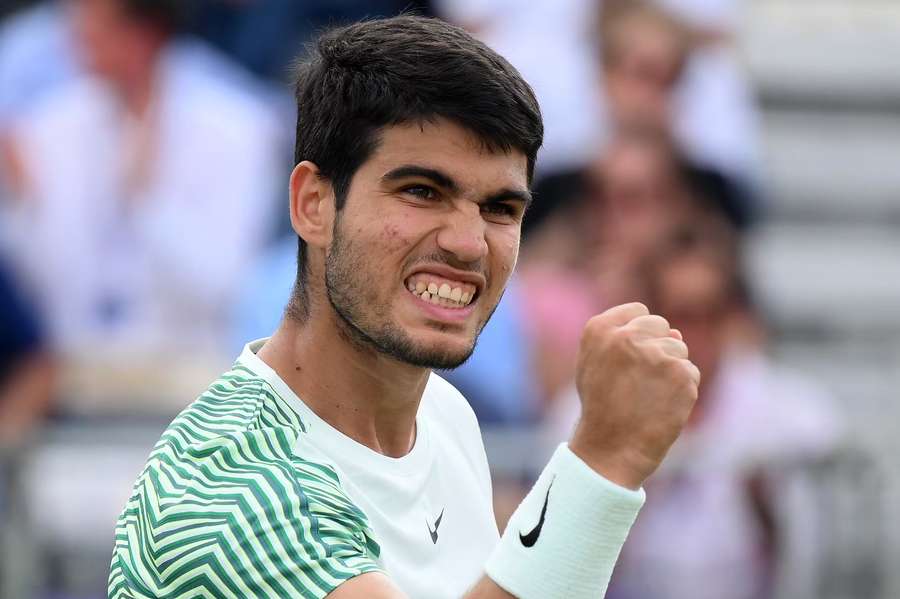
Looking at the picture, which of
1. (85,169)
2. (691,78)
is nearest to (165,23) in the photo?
(85,169)

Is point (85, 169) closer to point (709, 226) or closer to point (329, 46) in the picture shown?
point (709, 226)

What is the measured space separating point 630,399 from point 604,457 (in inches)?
4.0

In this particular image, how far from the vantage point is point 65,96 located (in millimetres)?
8453

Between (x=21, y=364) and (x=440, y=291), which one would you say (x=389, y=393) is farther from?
(x=21, y=364)

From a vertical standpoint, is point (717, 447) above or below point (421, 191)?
below

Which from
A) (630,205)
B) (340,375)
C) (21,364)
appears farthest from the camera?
(630,205)

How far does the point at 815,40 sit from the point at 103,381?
6610mm

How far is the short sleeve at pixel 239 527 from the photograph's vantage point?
2.49m

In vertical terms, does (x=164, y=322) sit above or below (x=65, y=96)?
below

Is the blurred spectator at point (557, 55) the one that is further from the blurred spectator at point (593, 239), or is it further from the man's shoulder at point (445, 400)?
the man's shoulder at point (445, 400)

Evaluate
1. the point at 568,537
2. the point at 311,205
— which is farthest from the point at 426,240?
the point at 568,537

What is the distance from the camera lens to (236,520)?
8.18ft

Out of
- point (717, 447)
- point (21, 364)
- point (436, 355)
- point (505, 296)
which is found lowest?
point (21, 364)

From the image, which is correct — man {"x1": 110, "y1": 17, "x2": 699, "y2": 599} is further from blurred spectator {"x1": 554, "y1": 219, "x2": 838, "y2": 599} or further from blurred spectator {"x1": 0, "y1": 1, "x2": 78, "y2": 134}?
blurred spectator {"x1": 0, "y1": 1, "x2": 78, "y2": 134}
